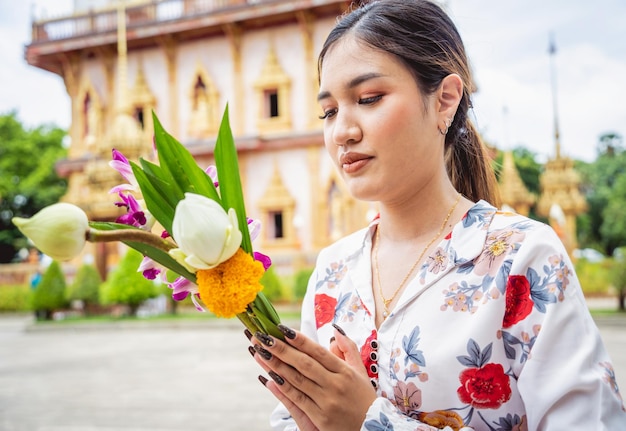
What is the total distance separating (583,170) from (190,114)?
2432cm

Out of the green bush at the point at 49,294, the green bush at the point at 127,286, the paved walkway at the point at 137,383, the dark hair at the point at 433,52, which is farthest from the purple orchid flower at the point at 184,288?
the green bush at the point at 49,294

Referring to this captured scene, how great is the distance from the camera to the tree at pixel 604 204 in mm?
31984

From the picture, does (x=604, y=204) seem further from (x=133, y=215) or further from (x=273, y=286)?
(x=133, y=215)

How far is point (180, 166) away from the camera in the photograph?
1.05m

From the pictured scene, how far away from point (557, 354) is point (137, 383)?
6885mm

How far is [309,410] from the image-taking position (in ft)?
3.85

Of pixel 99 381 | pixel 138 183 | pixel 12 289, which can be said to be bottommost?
pixel 12 289

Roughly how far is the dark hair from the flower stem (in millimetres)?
668

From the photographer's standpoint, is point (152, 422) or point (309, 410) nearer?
point (309, 410)

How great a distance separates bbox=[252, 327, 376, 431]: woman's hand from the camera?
1097 millimetres

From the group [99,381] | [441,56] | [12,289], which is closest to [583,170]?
[12,289]

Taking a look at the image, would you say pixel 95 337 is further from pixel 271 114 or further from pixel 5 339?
pixel 271 114

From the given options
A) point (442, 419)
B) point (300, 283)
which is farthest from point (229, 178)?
point (300, 283)

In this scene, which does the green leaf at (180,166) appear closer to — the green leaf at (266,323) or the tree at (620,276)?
the green leaf at (266,323)
